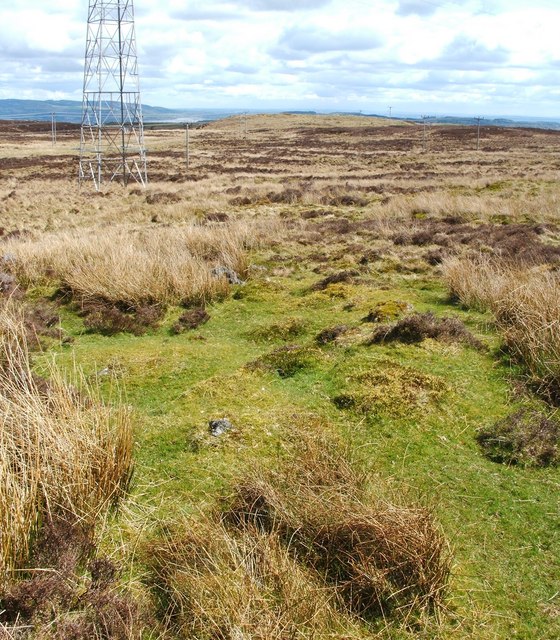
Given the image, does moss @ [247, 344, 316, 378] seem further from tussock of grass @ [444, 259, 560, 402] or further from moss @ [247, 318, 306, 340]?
tussock of grass @ [444, 259, 560, 402]

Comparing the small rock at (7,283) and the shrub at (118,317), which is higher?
the small rock at (7,283)

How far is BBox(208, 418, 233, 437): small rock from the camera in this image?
18.8 ft

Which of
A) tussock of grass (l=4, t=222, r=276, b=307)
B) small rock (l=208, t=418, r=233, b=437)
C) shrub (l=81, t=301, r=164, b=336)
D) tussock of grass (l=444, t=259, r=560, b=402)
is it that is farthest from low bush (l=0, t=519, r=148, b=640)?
tussock of grass (l=4, t=222, r=276, b=307)

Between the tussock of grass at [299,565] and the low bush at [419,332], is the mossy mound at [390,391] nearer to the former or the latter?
the low bush at [419,332]

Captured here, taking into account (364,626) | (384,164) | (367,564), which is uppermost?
(384,164)

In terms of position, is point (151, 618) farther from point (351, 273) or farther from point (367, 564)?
point (351, 273)

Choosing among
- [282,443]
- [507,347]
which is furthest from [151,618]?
[507,347]

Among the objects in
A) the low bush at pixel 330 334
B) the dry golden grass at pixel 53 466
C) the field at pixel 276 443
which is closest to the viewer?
the field at pixel 276 443

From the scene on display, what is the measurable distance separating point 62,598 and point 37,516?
0.68 meters

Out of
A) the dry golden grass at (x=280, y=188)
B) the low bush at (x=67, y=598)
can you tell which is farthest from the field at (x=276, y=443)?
the dry golden grass at (x=280, y=188)

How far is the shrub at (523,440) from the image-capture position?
534 centimetres

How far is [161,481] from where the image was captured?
5.05 metres

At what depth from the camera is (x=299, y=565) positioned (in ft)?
12.6

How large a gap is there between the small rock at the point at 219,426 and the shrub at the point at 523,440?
248cm
